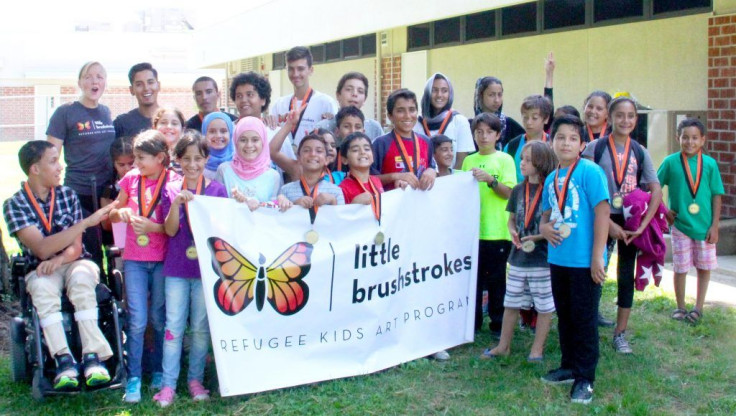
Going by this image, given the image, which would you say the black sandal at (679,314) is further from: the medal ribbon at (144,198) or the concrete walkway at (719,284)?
the medal ribbon at (144,198)

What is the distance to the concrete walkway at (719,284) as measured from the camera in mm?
7203

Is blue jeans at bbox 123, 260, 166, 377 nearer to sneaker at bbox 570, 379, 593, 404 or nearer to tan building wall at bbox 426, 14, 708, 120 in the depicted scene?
sneaker at bbox 570, 379, 593, 404

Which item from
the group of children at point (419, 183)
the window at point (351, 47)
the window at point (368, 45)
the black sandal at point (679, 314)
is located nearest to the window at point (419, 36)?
the window at point (368, 45)

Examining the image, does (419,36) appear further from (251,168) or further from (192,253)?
(192,253)

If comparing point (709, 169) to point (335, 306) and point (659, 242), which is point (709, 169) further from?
point (335, 306)

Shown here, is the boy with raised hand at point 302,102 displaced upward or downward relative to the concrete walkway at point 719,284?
upward

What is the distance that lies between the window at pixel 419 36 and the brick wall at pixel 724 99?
703 cm

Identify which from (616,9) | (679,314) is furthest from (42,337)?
(616,9)

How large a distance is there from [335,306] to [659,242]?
93.3 inches

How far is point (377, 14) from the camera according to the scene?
1513cm

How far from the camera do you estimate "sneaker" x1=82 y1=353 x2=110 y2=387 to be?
15.0 feet

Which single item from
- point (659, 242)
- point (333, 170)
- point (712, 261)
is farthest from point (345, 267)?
point (712, 261)

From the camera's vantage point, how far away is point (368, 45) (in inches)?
704

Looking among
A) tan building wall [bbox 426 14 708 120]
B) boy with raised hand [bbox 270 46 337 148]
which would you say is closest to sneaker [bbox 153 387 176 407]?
boy with raised hand [bbox 270 46 337 148]
